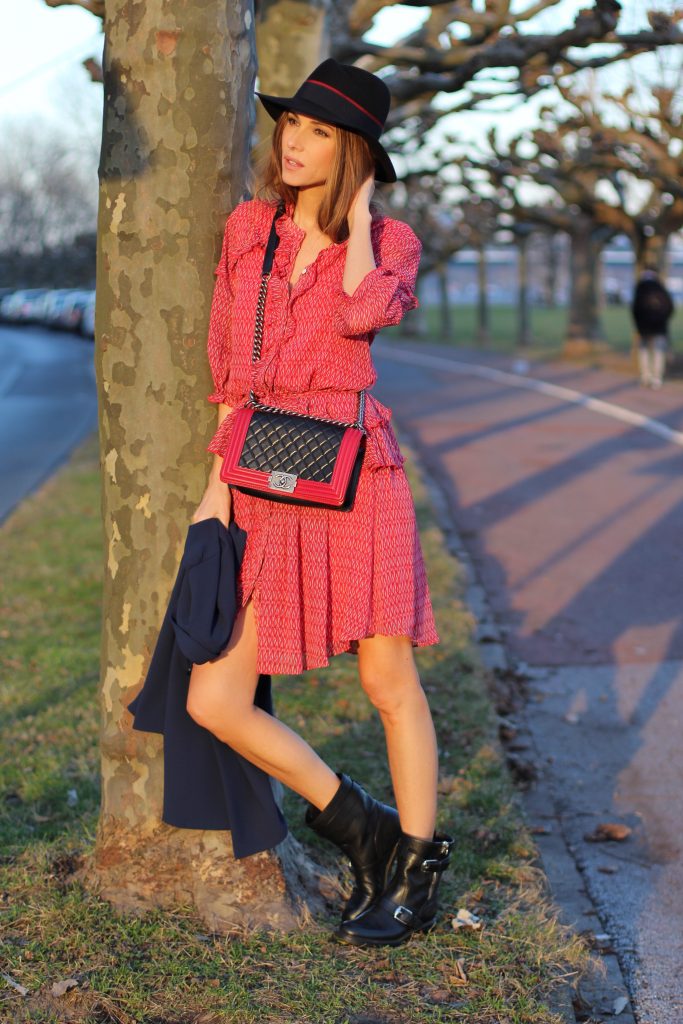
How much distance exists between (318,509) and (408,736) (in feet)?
2.24

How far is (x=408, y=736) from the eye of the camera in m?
3.28

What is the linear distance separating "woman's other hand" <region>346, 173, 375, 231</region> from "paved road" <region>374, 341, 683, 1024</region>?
6.88ft

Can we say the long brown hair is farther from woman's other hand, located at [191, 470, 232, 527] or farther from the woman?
woman's other hand, located at [191, 470, 232, 527]

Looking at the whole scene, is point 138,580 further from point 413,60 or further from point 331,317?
point 413,60

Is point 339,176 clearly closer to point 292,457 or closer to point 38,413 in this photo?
point 292,457

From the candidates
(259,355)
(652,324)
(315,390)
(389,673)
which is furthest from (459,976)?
(652,324)

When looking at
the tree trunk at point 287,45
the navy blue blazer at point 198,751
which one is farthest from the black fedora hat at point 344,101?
the tree trunk at point 287,45

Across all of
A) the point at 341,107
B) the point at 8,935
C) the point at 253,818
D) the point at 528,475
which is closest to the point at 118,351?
the point at 341,107

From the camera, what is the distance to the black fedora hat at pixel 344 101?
302cm

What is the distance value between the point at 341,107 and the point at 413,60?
8038mm

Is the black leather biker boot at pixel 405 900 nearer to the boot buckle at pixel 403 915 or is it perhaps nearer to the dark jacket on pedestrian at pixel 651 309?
the boot buckle at pixel 403 915

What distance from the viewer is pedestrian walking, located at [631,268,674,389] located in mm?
20578

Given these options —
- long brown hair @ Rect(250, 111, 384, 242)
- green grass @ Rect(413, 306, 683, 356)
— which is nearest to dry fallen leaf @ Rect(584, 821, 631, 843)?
long brown hair @ Rect(250, 111, 384, 242)

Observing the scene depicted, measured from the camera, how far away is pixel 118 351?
327 centimetres
